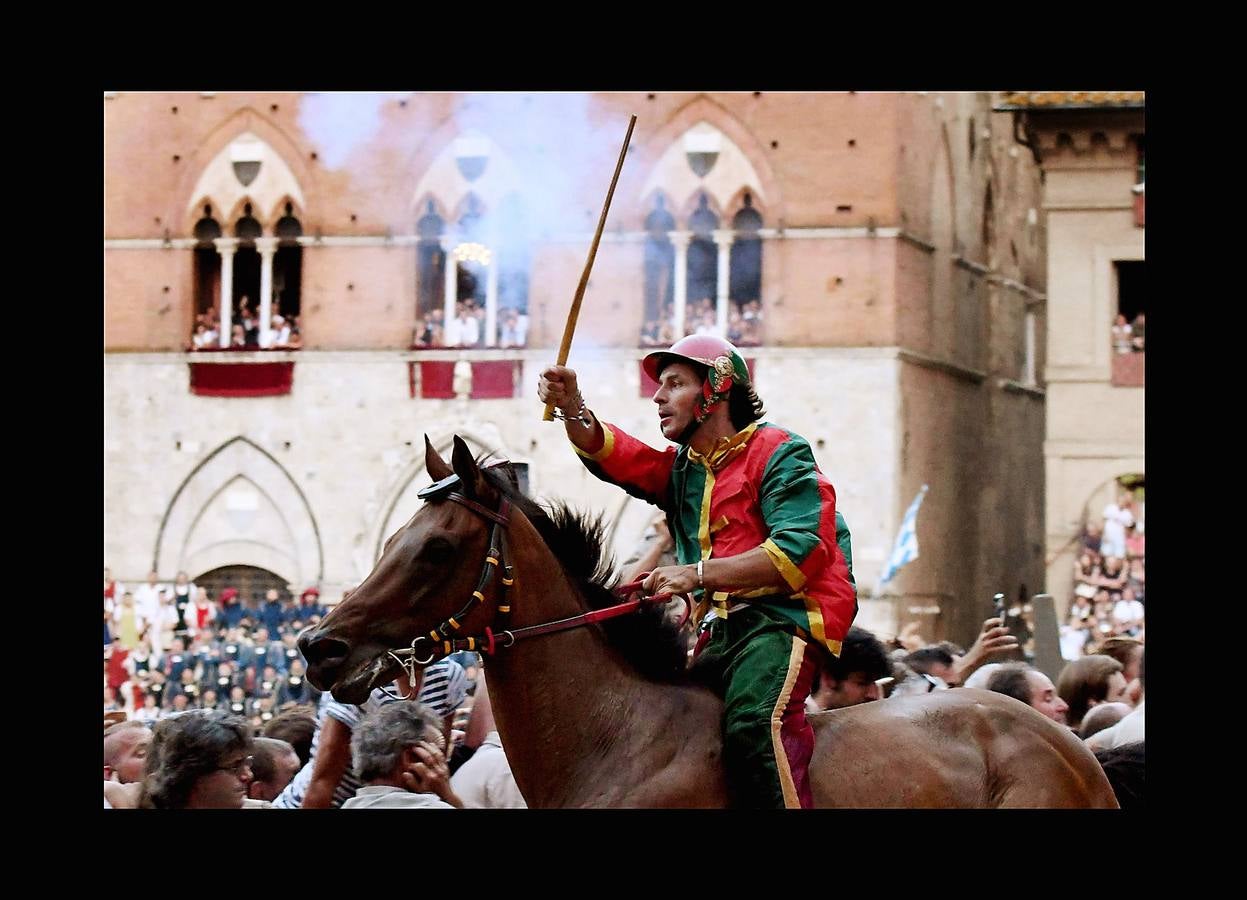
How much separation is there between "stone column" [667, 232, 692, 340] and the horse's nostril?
26063 mm

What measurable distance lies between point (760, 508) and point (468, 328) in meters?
26.9

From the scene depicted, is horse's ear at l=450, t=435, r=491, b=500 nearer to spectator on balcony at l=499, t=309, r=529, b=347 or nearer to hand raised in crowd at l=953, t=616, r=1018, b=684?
hand raised in crowd at l=953, t=616, r=1018, b=684

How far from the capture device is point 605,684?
606cm

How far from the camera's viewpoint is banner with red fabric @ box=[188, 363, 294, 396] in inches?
1304

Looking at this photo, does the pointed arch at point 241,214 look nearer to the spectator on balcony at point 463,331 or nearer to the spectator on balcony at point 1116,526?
the spectator on balcony at point 463,331

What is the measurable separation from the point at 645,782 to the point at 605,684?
33cm

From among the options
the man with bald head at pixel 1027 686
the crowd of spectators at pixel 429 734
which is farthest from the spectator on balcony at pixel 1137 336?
the man with bald head at pixel 1027 686

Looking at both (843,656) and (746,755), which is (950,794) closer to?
(746,755)

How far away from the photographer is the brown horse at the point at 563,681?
5789 mm

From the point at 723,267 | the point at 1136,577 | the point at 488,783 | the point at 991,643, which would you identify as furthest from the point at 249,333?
the point at 488,783

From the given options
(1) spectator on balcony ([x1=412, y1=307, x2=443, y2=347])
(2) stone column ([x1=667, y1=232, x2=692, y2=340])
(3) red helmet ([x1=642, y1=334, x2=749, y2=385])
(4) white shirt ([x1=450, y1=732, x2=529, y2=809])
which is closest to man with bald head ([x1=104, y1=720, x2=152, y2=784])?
(4) white shirt ([x1=450, y1=732, x2=529, y2=809])

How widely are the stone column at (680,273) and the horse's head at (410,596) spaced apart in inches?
1015

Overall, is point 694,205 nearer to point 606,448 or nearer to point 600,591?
point 606,448
